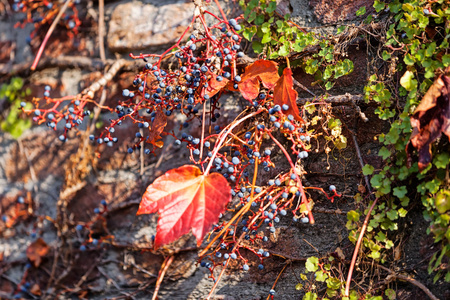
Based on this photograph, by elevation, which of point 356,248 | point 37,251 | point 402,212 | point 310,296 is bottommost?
point 37,251

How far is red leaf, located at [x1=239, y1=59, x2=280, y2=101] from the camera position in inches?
47.8

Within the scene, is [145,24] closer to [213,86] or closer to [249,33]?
[249,33]

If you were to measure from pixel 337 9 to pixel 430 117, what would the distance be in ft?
1.59

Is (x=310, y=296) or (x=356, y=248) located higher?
(x=356, y=248)

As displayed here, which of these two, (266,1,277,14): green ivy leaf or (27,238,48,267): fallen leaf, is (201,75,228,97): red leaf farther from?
(27,238,48,267): fallen leaf

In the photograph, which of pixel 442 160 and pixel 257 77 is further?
pixel 257 77

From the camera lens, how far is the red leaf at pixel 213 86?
1217 millimetres

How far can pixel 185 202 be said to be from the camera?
43.2 inches

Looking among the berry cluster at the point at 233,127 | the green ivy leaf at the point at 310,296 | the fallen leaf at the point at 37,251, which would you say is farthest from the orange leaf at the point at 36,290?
the green ivy leaf at the point at 310,296

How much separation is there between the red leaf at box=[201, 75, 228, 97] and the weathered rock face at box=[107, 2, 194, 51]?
0.44m

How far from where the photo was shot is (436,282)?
1.09 m

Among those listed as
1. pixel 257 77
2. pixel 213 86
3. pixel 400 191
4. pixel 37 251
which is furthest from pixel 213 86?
pixel 37 251

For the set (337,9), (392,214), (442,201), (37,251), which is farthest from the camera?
(37,251)

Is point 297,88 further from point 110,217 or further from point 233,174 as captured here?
point 110,217
